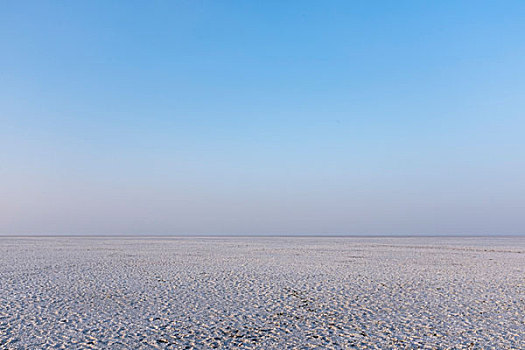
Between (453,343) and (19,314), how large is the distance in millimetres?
8502

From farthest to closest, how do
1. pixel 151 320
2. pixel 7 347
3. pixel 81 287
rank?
pixel 81 287 < pixel 151 320 < pixel 7 347

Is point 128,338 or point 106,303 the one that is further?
point 106,303

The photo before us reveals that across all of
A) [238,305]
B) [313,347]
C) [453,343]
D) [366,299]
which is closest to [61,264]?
[238,305]

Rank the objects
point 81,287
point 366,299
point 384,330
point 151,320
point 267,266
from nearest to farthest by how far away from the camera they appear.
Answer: point 384,330
point 151,320
point 366,299
point 81,287
point 267,266

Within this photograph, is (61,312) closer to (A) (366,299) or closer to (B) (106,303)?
(B) (106,303)

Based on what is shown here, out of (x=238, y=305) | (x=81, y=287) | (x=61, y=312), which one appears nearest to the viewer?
(x=61, y=312)

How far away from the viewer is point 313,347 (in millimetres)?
6605

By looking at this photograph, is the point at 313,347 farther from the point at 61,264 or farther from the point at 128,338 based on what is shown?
the point at 61,264

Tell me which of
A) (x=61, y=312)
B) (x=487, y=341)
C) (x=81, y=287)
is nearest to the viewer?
(x=487, y=341)

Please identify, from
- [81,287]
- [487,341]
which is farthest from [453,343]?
[81,287]

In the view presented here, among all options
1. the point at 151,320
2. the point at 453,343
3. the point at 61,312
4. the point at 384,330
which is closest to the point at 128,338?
the point at 151,320

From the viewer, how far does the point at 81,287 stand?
39.0 feet

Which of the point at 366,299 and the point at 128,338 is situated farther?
the point at 366,299

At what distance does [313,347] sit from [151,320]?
3.48m
